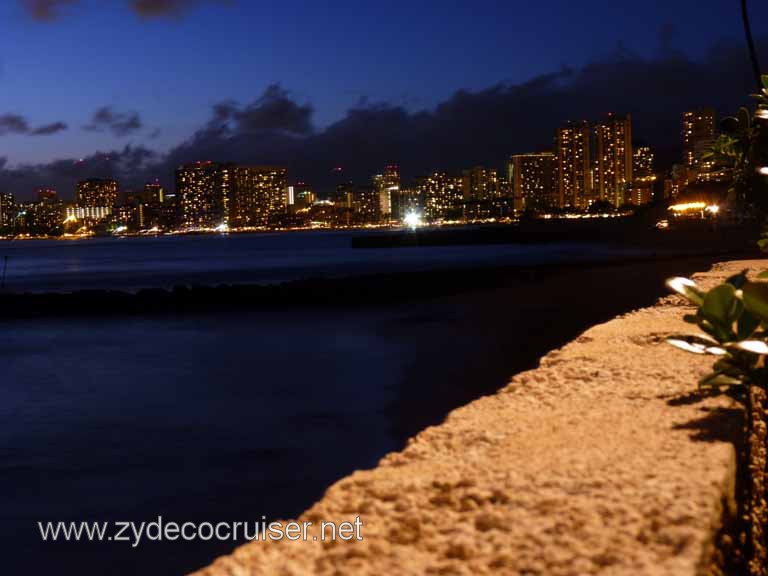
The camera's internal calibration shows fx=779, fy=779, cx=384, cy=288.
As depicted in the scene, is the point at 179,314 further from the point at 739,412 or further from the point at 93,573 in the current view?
the point at 739,412

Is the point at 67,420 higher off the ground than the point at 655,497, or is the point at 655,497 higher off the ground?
the point at 655,497

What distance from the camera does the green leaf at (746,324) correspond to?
294 centimetres

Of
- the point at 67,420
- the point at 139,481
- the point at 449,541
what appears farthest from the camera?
the point at 67,420

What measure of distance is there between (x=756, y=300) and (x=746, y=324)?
4.2 inches

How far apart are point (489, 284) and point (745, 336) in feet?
92.9

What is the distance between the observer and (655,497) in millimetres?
2008

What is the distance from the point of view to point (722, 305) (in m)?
2.97

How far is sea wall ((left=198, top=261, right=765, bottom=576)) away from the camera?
1802 mm

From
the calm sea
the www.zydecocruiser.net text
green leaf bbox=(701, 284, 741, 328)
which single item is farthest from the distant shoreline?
green leaf bbox=(701, 284, 741, 328)

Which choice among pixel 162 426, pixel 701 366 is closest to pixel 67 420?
pixel 162 426

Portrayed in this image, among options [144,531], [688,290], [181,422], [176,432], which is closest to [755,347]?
[688,290]

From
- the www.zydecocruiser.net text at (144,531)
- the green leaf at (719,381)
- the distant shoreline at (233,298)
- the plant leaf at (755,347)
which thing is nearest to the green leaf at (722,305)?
the green leaf at (719,381)

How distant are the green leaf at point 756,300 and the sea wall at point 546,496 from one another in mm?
351

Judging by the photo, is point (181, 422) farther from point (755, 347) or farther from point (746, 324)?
point (755, 347)
